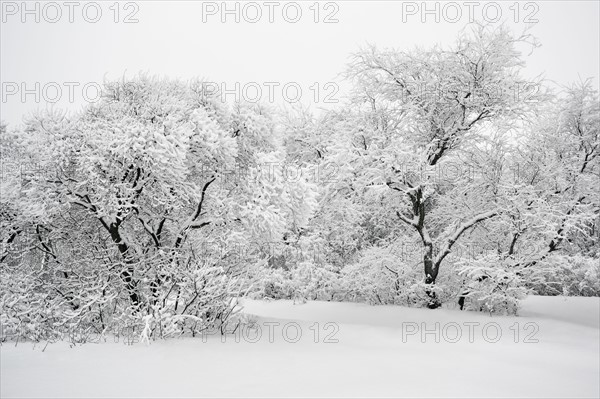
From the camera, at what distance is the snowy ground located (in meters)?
5.13

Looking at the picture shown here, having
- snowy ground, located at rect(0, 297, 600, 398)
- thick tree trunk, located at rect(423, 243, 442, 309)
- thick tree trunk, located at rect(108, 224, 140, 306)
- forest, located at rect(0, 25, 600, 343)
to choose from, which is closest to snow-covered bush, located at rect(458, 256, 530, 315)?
forest, located at rect(0, 25, 600, 343)

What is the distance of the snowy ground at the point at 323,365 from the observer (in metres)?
5.13

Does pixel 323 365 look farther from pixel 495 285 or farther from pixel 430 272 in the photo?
pixel 430 272

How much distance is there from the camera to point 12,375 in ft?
17.4

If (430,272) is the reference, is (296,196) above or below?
above

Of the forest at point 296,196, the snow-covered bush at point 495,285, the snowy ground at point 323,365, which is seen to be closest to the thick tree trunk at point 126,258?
the forest at point 296,196

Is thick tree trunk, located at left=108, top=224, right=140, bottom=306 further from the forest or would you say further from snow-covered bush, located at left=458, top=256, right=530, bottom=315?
snow-covered bush, located at left=458, top=256, right=530, bottom=315

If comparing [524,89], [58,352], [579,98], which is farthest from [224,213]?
[579,98]

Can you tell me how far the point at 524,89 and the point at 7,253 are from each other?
615 inches

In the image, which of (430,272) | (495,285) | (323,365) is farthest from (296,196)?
(495,285)

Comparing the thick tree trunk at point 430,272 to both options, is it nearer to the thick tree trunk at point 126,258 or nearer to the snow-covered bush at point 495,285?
the snow-covered bush at point 495,285

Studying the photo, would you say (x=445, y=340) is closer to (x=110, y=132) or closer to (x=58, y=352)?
(x=58, y=352)

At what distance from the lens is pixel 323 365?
657 cm

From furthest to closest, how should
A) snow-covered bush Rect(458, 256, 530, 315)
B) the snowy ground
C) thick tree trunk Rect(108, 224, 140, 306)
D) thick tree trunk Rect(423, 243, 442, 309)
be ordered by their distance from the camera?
thick tree trunk Rect(423, 243, 442, 309)
snow-covered bush Rect(458, 256, 530, 315)
thick tree trunk Rect(108, 224, 140, 306)
the snowy ground
